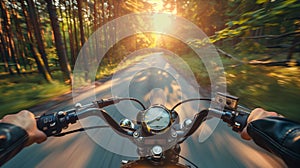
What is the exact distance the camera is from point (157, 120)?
1.08 m

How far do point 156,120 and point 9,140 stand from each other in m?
0.82

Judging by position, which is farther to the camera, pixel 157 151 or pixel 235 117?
pixel 235 117

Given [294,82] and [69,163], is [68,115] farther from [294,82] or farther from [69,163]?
[294,82]

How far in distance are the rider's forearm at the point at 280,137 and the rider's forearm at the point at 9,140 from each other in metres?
1.38

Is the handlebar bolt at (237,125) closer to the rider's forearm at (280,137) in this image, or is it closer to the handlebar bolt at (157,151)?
the rider's forearm at (280,137)

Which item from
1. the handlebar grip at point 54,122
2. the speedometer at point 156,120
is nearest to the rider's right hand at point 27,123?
the handlebar grip at point 54,122

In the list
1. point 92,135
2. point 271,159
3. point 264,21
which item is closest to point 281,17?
point 264,21

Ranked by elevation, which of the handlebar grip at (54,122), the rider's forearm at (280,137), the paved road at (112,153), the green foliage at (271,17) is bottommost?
the paved road at (112,153)

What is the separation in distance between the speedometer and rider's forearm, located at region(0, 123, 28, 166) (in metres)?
0.73

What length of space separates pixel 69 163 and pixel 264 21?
13.7ft

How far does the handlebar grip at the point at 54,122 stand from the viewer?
1250mm

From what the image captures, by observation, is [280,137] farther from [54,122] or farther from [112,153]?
[112,153]

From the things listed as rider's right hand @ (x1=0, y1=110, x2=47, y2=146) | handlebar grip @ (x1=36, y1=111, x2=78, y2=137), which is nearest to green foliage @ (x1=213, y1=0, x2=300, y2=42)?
handlebar grip @ (x1=36, y1=111, x2=78, y2=137)

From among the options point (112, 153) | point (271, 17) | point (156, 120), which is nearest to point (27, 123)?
point (156, 120)
